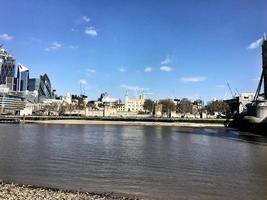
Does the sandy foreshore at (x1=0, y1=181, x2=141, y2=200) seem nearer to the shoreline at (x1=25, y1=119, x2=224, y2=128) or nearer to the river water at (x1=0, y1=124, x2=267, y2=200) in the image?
the river water at (x1=0, y1=124, x2=267, y2=200)

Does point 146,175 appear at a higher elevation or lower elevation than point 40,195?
lower

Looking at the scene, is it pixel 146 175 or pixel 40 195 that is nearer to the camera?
pixel 40 195

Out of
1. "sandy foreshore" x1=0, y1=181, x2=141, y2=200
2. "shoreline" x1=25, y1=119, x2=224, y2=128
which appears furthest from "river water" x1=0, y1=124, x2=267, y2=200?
"shoreline" x1=25, y1=119, x2=224, y2=128

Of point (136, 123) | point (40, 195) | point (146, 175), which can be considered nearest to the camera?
point (40, 195)

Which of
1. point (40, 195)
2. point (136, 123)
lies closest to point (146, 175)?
point (40, 195)

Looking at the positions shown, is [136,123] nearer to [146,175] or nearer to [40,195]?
[146,175]

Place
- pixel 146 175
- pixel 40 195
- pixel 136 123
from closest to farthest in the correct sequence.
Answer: pixel 40 195
pixel 146 175
pixel 136 123

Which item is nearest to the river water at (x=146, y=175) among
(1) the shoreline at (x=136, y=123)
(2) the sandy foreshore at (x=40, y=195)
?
(2) the sandy foreshore at (x=40, y=195)

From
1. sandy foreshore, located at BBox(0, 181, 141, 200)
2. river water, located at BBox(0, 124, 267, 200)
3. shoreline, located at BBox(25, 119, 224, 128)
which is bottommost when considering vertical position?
river water, located at BBox(0, 124, 267, 200)

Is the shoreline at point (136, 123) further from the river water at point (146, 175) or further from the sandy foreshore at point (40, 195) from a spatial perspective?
the sandy foreshore at point (40, 195)

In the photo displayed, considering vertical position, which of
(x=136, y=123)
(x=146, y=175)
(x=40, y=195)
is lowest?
(x=146, y=175)

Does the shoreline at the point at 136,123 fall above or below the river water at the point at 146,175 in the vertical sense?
above

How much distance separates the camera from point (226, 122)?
176m

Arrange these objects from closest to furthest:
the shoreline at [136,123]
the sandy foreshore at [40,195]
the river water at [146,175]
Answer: the sandy foreshore at [40,195], the river water at [146,175], the shoreline at [136,123]
